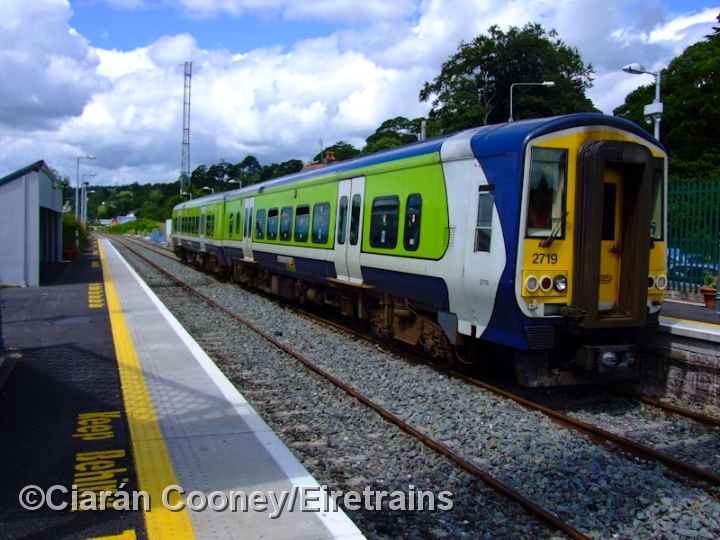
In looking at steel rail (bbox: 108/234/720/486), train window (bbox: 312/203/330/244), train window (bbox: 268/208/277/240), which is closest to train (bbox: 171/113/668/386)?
steel rail (bbox: 108/234/720/486)

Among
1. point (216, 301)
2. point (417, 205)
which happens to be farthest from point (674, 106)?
point (417, 205)

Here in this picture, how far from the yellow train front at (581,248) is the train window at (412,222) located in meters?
1.52

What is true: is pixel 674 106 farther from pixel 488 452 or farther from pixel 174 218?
pixel 488 452

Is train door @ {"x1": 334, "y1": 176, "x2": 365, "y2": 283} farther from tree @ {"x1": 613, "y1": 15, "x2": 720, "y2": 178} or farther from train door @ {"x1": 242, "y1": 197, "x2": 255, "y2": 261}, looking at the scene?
tree @ {"x1": 613, "y1": 15, "x2": 720, "y2": 178}

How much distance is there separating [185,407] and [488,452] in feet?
10.2

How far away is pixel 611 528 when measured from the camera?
167 inches

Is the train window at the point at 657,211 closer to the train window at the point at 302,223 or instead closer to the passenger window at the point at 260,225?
the train window at the point at 302,223

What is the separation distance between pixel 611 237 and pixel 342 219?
4920mm

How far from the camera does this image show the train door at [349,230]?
10000mm

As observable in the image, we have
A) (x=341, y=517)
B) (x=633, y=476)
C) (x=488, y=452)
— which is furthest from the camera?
(x=488, y=452)

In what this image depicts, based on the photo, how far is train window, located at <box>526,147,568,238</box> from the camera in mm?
6371

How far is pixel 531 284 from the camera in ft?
20.7

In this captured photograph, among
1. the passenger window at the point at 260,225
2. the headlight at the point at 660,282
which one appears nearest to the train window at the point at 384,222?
the headlight at the point at 660,282

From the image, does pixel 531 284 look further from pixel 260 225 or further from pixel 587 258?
pixel 260 225
